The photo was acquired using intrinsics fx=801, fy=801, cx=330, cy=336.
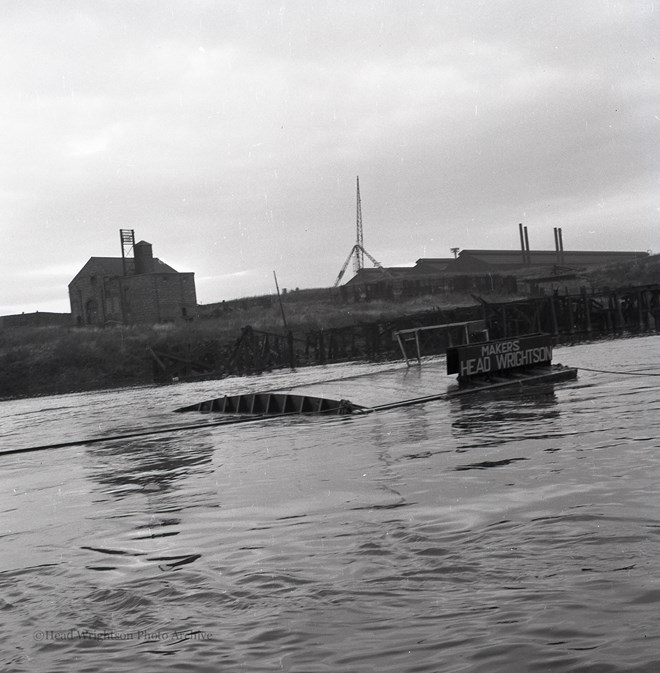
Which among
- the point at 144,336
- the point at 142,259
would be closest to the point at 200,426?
the point at 144,336

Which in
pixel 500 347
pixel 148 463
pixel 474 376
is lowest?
pixel 148 463

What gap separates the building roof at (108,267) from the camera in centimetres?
8069

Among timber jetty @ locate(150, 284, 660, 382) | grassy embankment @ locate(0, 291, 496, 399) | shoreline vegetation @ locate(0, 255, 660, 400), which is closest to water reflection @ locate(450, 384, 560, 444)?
timber jetty @ locate(150, 284, 660, 382)

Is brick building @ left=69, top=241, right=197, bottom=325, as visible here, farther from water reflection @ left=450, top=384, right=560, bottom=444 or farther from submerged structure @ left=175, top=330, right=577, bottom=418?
water reflection @ left=450, top=384, right=560, bottom=444

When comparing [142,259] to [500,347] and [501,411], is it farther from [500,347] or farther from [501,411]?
[501,411]

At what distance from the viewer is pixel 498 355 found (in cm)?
2106

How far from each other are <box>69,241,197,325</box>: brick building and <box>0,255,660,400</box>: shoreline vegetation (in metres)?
2.06

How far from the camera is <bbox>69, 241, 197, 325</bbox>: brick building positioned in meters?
78.6

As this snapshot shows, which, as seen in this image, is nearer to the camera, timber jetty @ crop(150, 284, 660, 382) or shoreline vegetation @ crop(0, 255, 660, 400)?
timber jetty @ crop(150, 284, 660, 382)

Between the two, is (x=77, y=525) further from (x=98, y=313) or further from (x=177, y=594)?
(x=98, y=313)

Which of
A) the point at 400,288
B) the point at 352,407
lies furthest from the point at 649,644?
the point at 400,288

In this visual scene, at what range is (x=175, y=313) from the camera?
80.8 m

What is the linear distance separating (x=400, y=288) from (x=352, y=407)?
70.2 metres

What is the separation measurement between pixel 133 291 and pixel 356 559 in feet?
249
